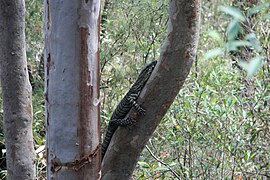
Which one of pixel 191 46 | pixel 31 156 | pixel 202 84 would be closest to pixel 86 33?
pixel 191 46

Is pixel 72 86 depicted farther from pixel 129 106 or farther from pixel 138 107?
pixel 129 106

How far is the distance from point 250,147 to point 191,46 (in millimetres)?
1287

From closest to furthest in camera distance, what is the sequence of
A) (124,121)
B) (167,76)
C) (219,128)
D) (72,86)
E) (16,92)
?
(72,86) < (167,76) < (124,121) < (16,92) < (219,128)

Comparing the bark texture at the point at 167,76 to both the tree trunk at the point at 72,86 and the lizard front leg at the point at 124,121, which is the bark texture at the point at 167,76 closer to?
the lizard front leg at the point at 124,121

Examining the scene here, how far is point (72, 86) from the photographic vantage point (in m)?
1.58

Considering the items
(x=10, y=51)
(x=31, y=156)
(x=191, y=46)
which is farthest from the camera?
(x=31, y=156)

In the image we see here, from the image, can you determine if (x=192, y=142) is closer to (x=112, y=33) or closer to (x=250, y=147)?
(x=250, y=147)

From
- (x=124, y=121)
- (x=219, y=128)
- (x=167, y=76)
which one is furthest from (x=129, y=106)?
(x=219, y=128)

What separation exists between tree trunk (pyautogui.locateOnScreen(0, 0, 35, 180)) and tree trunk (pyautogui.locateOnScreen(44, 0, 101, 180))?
1083mm

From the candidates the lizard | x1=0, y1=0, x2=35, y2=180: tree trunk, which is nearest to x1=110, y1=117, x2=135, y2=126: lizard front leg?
the lizard

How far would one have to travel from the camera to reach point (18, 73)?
2686mm

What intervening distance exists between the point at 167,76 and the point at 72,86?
684 mm

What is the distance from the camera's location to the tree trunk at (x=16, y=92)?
2.63 m

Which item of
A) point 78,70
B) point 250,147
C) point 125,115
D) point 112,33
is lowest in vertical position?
point 250,147
